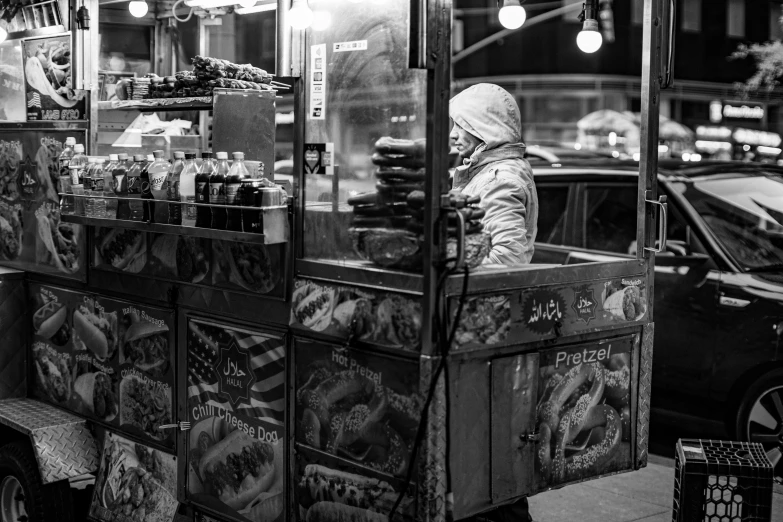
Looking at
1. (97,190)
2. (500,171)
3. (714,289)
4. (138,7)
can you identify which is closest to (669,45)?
(500,171)

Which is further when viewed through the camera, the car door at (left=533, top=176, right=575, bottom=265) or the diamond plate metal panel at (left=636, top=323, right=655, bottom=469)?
the car door at (left=533, top=176, right=575, bottom=265)

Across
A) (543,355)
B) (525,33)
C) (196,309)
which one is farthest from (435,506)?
(525,33)

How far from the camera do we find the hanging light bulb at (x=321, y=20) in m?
3.63

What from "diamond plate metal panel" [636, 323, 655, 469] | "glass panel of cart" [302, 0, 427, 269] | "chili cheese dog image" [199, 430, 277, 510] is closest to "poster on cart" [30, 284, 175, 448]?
"chili cheese dog image" [199, 430, 277, 510]

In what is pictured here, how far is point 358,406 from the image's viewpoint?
3471mm

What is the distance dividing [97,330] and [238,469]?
4.14 feet

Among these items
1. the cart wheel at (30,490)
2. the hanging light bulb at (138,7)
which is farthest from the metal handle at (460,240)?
the hanging light bulb at (138,7)

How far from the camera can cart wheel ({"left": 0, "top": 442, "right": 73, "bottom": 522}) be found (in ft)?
15.5

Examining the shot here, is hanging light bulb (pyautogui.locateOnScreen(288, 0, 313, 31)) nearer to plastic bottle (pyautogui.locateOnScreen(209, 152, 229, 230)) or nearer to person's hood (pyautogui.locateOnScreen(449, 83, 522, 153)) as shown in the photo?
plastic bottle (pyautogui.locateOnScreen(209, 152, 229, 230))

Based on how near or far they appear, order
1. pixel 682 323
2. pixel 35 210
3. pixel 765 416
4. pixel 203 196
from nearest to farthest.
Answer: pixel 203 196, pixel 35 210, pixel 765 416, pixel 682 323

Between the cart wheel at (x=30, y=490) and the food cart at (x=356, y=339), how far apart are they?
0.05ft

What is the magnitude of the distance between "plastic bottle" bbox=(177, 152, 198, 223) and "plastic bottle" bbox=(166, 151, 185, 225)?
0.03 metres

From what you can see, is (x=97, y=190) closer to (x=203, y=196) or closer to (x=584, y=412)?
(x=203, y=196)

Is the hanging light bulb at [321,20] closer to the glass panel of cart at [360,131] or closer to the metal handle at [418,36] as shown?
the glass panel of cart at [360,131]
